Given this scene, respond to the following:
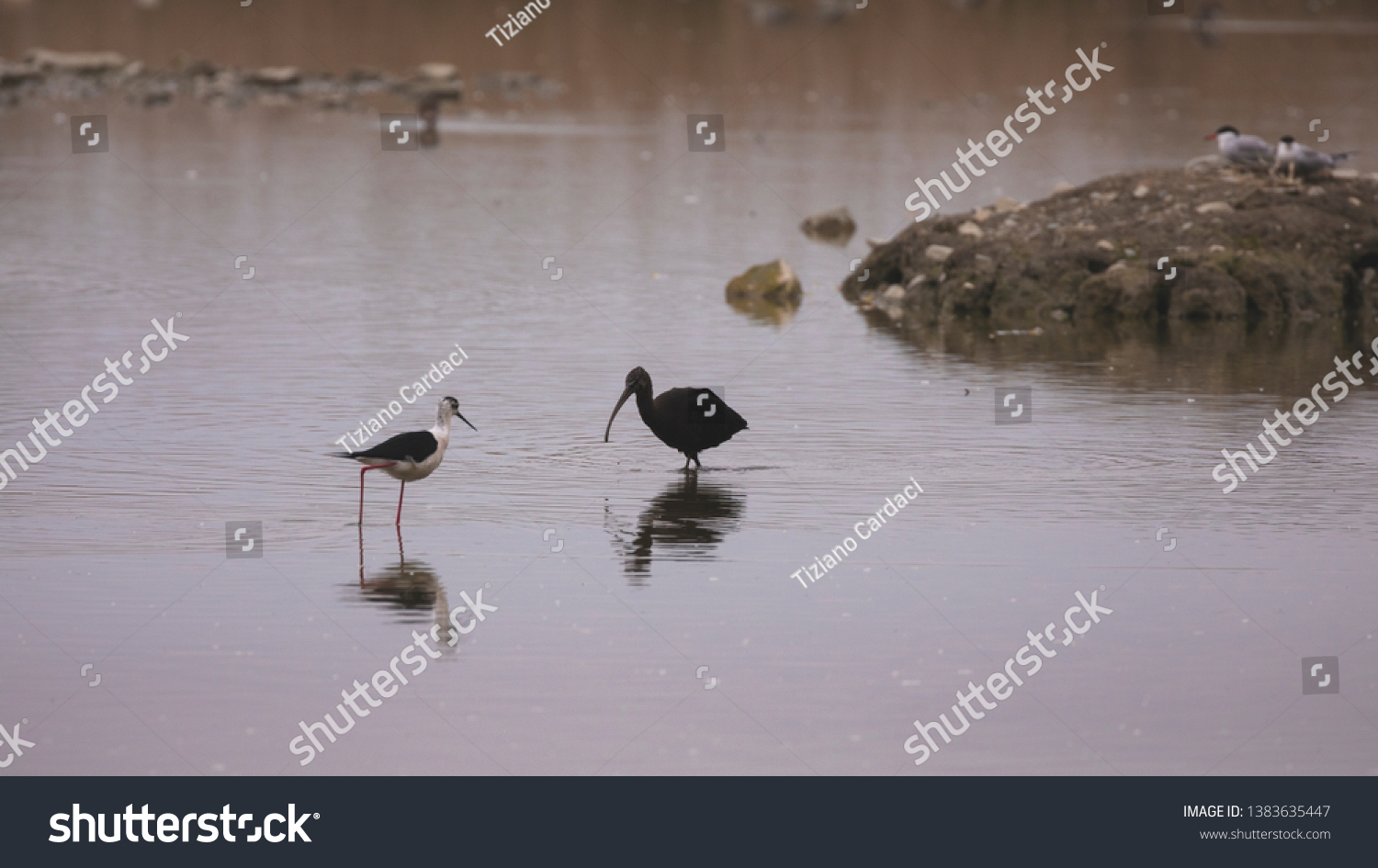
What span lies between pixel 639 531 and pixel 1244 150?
50.9 feet

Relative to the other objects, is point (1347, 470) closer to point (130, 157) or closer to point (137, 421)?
point (137, 421)

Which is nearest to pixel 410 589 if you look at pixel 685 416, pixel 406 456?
pixel 406 456

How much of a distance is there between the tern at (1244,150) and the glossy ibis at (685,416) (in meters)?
13.0

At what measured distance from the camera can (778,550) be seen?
45.8 feet

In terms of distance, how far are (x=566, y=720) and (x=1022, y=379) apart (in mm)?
12289

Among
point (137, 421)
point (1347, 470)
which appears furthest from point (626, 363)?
point (1347, 470)

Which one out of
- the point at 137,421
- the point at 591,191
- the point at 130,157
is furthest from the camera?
the point at 130,157

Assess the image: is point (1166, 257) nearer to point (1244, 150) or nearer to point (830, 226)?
point (1244, 150)

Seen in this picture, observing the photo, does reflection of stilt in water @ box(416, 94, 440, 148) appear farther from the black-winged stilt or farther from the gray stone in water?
the black-winged stilt

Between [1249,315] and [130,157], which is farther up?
[130,157]

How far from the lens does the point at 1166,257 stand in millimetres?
26125

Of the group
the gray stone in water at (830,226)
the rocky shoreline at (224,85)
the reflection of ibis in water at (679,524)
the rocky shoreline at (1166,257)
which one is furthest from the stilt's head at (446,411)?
the rocky shoreline at (224,85)

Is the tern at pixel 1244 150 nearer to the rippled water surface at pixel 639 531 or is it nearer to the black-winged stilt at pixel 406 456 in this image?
the rippled water surface at pixel 639 531

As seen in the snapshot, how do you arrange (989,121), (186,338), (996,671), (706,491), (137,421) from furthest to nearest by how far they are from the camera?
(989,121) < (186,338) < (137,421) < (706,491) < (996,671)
